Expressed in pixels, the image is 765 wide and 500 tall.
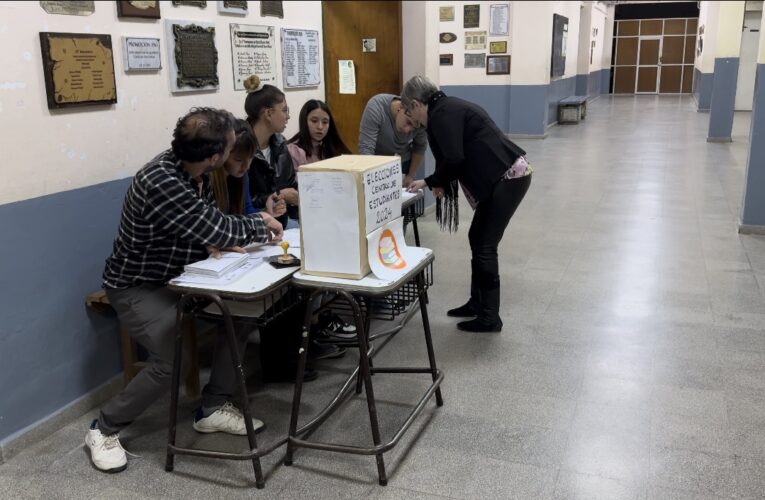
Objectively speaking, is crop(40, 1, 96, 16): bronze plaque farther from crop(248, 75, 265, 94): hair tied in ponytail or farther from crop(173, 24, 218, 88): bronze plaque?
crop(248, 75, 265, 94): hair tied in ponytail

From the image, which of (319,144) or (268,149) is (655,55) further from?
(268,149)

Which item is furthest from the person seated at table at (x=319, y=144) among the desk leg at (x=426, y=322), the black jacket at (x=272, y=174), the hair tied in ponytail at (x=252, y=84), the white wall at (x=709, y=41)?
the white wall at (x=709, y=41)

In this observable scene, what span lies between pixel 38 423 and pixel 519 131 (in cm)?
959

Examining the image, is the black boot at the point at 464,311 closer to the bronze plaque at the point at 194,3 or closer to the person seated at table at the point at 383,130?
the person seated at table at the point at 383,130

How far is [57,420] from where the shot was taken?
8.45 feet

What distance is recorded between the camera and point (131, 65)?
276cm

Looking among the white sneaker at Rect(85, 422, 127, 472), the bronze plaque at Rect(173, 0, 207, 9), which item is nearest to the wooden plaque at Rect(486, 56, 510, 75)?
the bronze plaque at Rect(173, 0, 207, 9)

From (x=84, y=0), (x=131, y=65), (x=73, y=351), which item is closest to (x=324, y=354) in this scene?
(x=73, y=351)

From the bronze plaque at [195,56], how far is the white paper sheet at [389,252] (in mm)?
1384

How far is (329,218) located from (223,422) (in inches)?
37.0

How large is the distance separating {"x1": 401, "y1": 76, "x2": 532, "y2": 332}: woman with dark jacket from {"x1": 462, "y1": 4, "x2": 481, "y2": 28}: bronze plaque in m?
7.58

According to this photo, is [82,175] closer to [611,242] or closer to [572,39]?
[611,242]

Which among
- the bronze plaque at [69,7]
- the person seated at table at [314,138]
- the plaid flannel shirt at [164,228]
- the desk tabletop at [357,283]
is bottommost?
the desk tabletop at [357,283]

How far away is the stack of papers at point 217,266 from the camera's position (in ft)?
6.97
